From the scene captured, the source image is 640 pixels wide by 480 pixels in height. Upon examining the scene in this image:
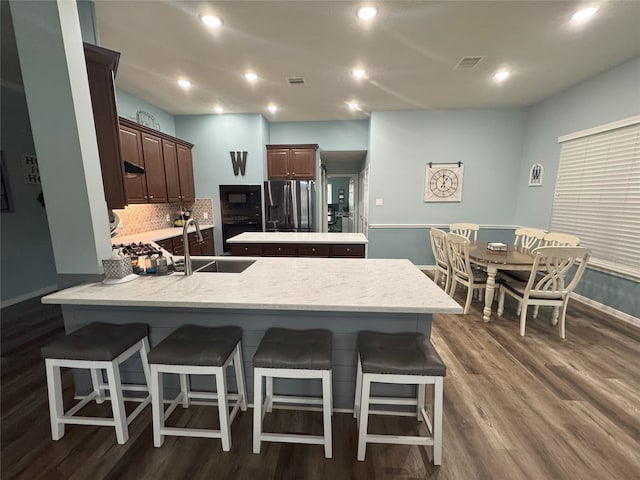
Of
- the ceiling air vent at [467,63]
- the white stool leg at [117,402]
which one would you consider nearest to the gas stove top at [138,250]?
the white stool leg at [117,402]

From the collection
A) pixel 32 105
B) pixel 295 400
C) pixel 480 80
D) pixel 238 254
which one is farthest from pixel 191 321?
pixel 480 80

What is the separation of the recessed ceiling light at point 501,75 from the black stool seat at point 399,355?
346 cm

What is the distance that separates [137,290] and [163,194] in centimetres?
318

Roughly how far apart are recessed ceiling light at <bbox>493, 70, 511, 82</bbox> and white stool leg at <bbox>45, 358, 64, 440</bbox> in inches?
188

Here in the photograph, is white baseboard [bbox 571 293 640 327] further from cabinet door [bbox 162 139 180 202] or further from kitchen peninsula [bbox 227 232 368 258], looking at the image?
cabinet door [bbox 162 139 180 202]

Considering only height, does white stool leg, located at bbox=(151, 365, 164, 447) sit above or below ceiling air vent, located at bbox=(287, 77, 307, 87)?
below

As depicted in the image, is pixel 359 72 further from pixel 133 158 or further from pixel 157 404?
pixel 157 404

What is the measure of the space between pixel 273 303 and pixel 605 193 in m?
4.16

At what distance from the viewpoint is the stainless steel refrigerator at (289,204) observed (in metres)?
4.90

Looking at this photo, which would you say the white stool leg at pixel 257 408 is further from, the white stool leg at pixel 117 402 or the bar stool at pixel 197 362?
the white stool leg at pixel 117 402

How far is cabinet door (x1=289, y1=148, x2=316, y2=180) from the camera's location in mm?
5188

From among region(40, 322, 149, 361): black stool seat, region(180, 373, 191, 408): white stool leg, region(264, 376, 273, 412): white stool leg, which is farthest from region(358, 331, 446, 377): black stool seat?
region(40, 322, 149, 361): black stool seat

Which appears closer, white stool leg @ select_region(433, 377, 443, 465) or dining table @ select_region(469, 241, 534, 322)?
white stool leg @ select_region(433, 377, 443, 465)

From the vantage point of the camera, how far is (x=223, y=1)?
1997 mm
